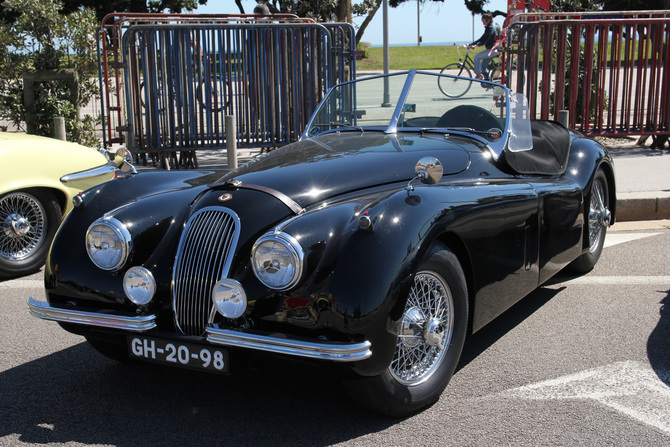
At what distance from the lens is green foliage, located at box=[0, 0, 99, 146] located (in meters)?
9.94

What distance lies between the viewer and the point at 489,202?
144 inches

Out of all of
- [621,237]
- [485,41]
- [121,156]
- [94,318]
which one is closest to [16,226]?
[121,156]

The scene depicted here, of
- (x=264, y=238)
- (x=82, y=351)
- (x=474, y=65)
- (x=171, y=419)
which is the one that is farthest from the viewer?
(x=474, y=65)

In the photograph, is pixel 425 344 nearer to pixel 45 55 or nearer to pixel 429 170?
pixel 429 170

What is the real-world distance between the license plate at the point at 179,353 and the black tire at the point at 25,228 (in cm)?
285

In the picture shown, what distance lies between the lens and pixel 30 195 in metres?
5.61

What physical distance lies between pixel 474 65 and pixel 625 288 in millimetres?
11120

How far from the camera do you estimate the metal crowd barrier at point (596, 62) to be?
1020 centimetres

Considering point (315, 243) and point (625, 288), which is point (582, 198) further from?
point (315, 243)

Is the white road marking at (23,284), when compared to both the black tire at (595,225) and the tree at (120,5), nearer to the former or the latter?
the black tire at (595,225)

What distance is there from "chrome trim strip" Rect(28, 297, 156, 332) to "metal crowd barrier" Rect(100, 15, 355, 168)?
250 inches

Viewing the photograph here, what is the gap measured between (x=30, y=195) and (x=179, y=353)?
3232 mm

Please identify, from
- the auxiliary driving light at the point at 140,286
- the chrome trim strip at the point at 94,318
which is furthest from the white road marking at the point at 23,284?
the auxiliary driving light at the point at 140,286

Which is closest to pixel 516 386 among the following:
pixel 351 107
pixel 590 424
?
pixel 590 424
